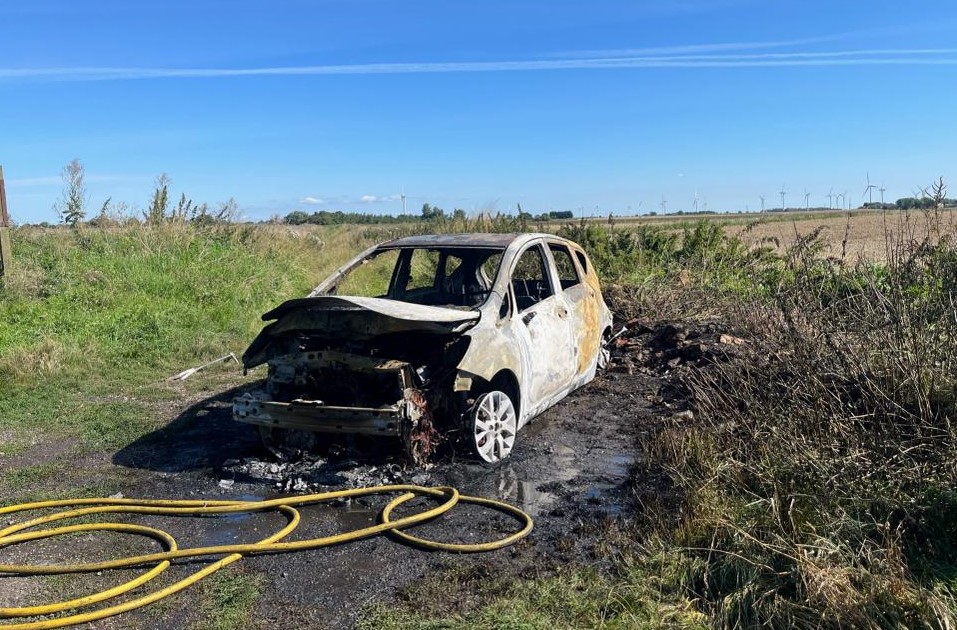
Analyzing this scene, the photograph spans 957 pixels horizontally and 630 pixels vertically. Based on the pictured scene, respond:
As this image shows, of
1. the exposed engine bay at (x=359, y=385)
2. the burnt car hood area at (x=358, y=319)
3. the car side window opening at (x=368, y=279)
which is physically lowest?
the exposed engine bay at (x=359, y=385)

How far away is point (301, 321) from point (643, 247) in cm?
975

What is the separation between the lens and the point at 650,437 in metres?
6.37

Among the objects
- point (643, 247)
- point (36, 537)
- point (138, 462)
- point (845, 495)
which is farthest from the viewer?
point (643, 247)

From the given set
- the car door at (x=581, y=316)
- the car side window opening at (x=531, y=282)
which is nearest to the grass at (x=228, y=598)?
the car side window opening at (x=531, y=282)

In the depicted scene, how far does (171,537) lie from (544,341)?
336cm

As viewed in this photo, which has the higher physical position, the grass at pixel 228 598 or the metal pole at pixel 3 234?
the metal pole at pixel 3 234

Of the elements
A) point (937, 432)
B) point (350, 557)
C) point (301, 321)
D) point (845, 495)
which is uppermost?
point (301, 321)

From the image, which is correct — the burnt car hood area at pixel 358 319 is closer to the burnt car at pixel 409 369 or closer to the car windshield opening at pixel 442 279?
the burnt car at pixel 409 369

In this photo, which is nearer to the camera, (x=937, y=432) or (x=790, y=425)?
(x=937, y=432)

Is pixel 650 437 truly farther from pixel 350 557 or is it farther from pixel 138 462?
pixel 138 462

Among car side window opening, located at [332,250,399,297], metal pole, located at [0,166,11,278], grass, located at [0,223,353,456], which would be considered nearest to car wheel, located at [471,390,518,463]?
car side window opening, located at [332,250,399,297]

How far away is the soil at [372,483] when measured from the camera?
13.2 ft

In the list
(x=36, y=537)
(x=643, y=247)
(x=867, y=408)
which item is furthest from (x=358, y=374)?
(x=643, y=247)

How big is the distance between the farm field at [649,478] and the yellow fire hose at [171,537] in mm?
74
